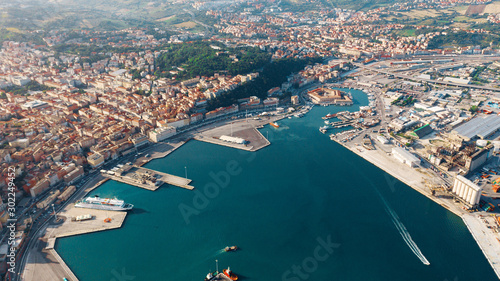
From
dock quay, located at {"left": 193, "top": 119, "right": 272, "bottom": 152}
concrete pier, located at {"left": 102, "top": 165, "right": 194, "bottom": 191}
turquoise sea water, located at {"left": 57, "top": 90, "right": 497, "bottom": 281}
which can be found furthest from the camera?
dock quay, located at {"left": 193, "top": 119, "right": 272, "bottom": 152}

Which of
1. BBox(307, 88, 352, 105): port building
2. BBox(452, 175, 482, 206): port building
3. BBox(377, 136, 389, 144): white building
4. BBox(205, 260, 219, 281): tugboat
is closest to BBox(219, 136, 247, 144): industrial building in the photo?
BBox(377, 136, 389, 144): white building

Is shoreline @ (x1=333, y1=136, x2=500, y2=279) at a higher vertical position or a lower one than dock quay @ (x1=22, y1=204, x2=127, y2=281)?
lower

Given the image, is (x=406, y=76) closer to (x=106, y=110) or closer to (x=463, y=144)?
(x=463, y=144)

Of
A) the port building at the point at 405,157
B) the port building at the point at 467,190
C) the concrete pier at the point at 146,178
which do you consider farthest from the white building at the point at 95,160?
the port building at the point at 467,190

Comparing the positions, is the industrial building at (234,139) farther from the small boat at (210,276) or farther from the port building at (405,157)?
the small boat at (210,276)

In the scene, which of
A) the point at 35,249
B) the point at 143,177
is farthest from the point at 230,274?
the point at 143,177

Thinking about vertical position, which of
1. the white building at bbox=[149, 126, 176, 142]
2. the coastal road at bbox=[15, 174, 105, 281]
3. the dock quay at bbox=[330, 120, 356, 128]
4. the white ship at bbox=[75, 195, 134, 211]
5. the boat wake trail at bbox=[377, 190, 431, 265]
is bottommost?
the boat wake trail at bbox=[377, 190, 431, 265]

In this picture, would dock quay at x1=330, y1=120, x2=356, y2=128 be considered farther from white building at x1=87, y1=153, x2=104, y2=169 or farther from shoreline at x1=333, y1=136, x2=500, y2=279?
white building at x1=87, y1=153, x2=104, y2=169
